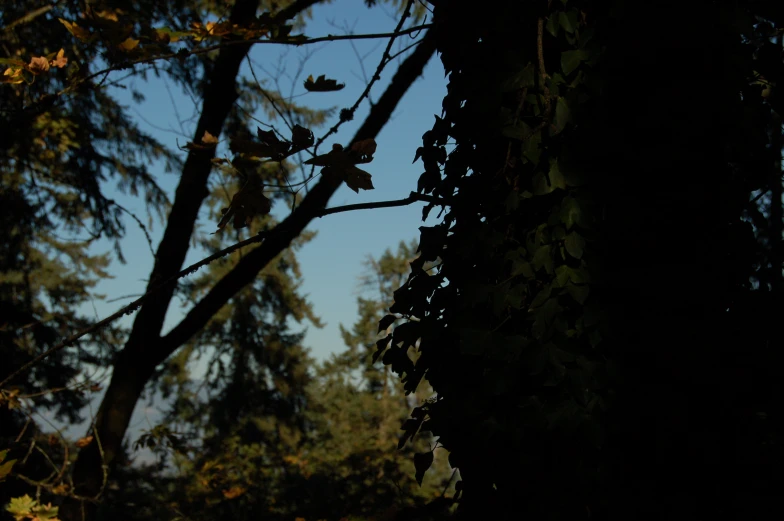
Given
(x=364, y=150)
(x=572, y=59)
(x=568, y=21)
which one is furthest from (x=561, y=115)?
(x=364, y=150)

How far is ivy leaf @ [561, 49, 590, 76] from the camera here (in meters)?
1.33

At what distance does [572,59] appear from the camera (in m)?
1.33

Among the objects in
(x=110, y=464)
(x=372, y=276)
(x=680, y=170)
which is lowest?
(x=680, y=170)

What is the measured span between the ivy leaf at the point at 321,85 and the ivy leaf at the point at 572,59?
2.94 ft

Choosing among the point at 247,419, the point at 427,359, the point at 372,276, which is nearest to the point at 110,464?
the point at 427,359

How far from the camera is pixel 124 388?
343 centimetres

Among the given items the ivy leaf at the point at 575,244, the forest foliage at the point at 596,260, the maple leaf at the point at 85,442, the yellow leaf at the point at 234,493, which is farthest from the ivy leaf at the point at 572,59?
the yellow leaf at the point at 234,493

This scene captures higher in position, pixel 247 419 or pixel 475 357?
pixel 247 419

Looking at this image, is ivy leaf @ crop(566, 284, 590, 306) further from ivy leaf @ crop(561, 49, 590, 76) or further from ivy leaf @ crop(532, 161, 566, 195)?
ivy leaf @ crop(561, 49, 590, 76)

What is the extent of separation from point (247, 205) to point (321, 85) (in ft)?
1.83

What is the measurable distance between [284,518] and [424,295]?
2274mm

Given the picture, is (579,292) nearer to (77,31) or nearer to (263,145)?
(263,145)

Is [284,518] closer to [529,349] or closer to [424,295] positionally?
[424,295]

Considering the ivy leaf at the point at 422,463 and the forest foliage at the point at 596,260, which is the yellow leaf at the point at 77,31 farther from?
the ivy leaf at the point at 422,463
